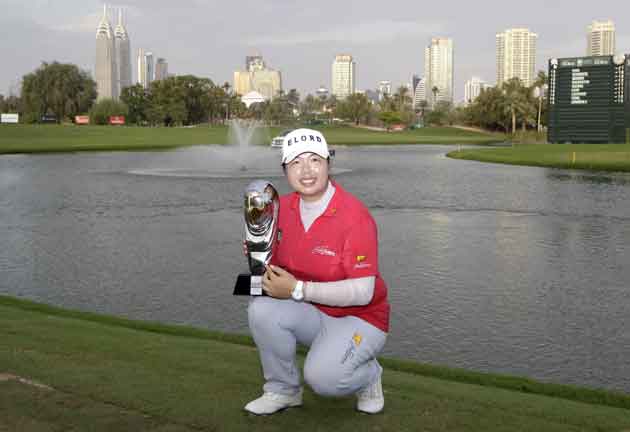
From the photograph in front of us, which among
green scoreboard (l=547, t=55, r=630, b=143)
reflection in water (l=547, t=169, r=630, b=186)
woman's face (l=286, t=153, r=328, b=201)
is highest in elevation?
A: green scoreboard (l=547, t=55, r=630, b=143)

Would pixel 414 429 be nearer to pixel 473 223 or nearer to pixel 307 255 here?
pixel 307 255

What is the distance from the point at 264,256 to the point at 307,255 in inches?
11.9

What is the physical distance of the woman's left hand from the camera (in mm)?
4379

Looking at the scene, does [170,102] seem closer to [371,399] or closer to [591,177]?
[591,177]

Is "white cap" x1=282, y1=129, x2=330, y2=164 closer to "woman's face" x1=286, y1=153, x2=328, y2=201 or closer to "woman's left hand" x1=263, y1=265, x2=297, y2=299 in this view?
"woman's face" x1=286, y1=153, x2=328, y2=201

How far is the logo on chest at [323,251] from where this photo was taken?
14.8ft

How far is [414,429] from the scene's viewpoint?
4410mm

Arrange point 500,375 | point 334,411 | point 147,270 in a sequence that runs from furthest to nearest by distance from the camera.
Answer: point 147,270
point 500,375
point 334,411

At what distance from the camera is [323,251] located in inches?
179

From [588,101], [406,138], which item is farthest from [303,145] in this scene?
[406,138]

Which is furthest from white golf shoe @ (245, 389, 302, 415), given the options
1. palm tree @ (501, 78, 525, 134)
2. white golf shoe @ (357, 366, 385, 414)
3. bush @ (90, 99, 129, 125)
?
palm tree @ (501, 78, 525, 134)

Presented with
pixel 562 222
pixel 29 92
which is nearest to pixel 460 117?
pixel 29 92

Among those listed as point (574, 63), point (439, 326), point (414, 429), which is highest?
point (574, 63)

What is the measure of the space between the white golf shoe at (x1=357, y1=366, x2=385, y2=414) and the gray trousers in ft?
0.16
